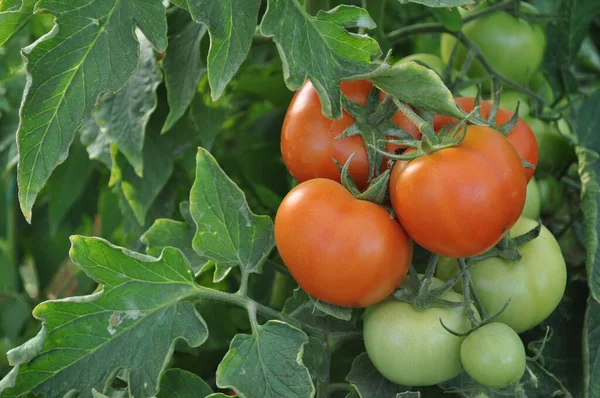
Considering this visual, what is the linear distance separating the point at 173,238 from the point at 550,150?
1.33 feet

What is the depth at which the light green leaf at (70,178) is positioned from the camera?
0.98 meters

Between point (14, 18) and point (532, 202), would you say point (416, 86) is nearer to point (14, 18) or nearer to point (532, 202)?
point (532, 202)

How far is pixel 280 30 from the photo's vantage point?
0.57 metres

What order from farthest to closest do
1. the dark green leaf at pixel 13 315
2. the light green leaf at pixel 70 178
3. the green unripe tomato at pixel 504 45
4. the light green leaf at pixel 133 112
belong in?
the dark green leaf at pixel 13 315 < the light green leaf at pixel 70 178 < the green unripe tomato at pixel 504 45 < the light green leaf at pixel 133 112

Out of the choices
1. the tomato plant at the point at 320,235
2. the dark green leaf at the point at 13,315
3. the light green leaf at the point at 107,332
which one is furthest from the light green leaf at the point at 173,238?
the dark green leaf at the point at 13,315

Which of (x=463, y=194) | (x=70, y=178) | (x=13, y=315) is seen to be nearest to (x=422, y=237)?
(x=463, y=194)

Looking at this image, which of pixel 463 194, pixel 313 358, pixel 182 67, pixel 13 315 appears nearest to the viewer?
pixel 463 194

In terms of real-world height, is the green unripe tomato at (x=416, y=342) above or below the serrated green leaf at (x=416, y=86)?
below

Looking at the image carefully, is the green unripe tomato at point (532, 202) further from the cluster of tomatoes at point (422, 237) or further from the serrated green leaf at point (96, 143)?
the serrated green leaf at point (96, 143)

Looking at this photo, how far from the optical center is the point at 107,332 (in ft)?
1.94

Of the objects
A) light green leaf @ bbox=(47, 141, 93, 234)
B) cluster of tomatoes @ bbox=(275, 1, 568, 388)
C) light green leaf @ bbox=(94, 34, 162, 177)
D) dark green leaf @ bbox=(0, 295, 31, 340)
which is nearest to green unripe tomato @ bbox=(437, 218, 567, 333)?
cluster of tomatoes @ bbox=(275, 1, 568, 388)

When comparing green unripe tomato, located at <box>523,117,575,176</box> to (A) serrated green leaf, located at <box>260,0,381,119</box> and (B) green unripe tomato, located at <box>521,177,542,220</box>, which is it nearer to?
(B) green unripe tomato, located at <box>521,177,542,220</box>

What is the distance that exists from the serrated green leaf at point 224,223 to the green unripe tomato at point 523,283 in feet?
0.58

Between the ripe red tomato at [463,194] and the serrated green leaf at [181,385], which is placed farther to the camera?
the serrated green leaf at [181,385]
